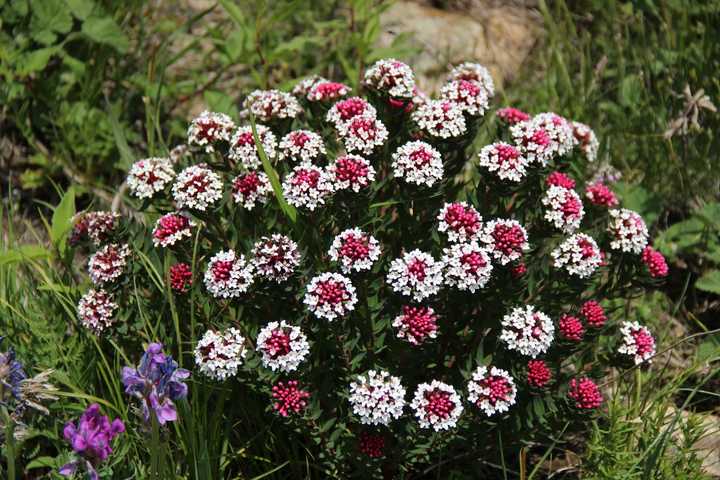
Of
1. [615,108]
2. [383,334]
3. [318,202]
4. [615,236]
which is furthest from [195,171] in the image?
[615,108]

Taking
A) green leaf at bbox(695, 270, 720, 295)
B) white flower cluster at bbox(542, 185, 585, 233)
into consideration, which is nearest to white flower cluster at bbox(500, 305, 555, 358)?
white flower cluster at bbox(542, 185, 585, 233)

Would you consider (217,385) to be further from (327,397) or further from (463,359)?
(463,359)

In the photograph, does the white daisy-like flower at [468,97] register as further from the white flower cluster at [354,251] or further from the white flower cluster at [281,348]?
the white flower cluster at [281,348]

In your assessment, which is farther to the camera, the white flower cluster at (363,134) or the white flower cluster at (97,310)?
the white flower cluster at (97,310)

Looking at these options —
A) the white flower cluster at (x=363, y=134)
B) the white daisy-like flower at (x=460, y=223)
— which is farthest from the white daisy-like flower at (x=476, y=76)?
the white daisy-like flower at (x=460, y=223)

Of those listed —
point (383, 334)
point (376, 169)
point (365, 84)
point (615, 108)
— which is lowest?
point (615, 108)

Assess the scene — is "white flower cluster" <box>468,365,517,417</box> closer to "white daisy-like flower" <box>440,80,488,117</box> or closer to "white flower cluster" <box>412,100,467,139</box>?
"white flower cluster" <box>412,100,467,139</box>
